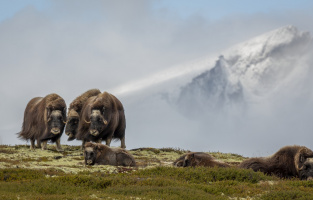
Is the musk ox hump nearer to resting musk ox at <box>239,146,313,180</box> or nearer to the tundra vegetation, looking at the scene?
the tundra vegetation

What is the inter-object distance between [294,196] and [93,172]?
6219mm

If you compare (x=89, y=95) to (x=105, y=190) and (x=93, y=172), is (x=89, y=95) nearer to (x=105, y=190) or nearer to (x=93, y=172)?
(x=93, y=172)

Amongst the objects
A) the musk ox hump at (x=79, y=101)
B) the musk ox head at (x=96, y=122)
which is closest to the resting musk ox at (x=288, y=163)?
the musk ox head at (x=96, y=122)

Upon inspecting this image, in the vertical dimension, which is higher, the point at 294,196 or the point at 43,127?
the point at 43,127

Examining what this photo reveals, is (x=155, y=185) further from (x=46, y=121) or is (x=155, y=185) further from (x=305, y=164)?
(x=46, y=121)

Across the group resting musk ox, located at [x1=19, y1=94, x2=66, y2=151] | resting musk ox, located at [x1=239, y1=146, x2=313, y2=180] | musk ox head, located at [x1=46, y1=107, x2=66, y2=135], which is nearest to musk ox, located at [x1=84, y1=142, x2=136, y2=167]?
resting musk ox, located at [x1=239, y1=146, x2=313, y2=180]

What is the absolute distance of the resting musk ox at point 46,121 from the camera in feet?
86.7

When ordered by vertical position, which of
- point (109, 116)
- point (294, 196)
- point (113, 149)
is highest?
point (109, 116)

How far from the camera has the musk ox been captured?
1939cm

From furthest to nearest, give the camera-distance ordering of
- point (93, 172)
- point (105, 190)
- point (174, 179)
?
point (93, 172) → point (174, 179) → point (105, 190)

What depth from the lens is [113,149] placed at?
19.9 meters

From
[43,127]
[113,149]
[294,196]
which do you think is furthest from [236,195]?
[43,127]

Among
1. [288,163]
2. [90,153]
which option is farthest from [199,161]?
[90,153]

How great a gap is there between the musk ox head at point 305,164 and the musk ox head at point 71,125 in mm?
14086
